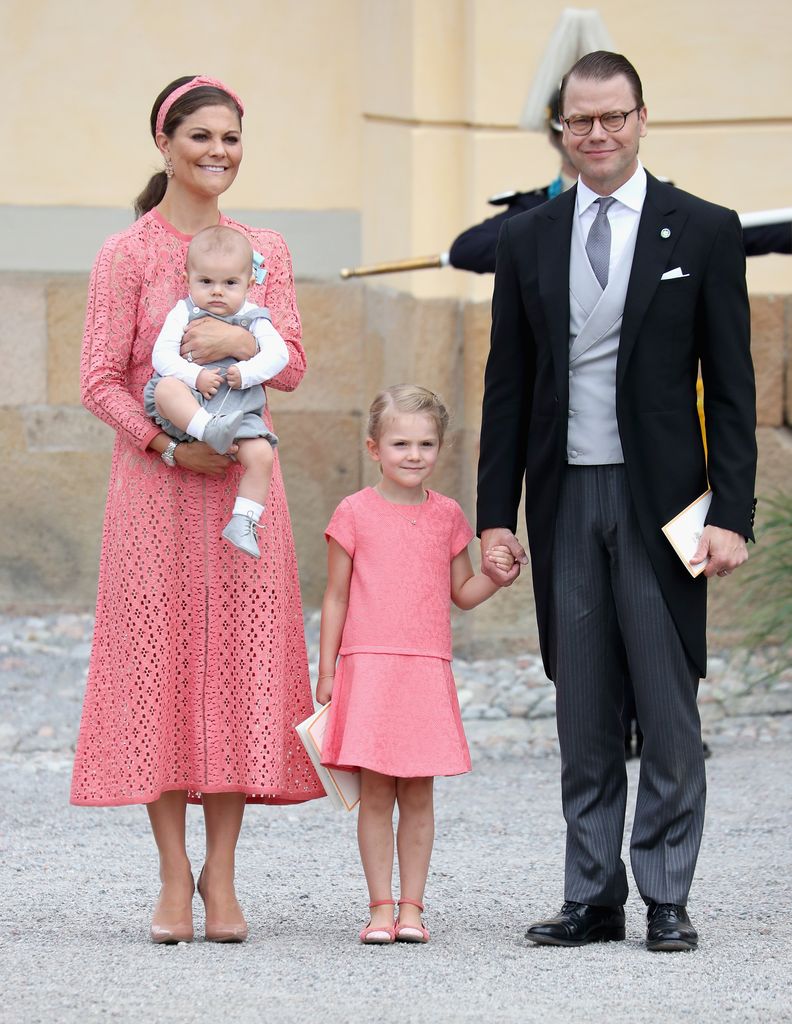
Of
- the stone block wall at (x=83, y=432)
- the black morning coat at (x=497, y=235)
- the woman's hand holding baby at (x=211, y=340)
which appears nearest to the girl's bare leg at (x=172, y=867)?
the woman's hand holding baby at (x=211, y=340)

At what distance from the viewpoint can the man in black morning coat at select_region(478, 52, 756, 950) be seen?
382 centimetres

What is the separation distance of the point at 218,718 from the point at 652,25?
422cm

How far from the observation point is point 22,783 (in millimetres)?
5898

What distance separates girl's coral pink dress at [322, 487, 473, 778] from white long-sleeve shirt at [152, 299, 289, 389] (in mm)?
360

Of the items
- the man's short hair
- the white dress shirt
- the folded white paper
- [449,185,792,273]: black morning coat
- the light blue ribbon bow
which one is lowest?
the folded white paper

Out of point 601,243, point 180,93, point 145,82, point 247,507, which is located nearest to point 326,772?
point 247,507

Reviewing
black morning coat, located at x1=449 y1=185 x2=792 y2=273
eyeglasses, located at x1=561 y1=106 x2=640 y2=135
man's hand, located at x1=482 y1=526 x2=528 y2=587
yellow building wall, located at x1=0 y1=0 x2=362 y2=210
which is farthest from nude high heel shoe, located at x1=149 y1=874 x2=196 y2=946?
yellow building wall, located at x1=0 y1=0 x2=362 y2=210

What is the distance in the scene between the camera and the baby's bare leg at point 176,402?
12.5ft

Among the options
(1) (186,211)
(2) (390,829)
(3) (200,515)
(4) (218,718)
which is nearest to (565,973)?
(2) (390,829)

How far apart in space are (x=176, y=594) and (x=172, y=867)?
0.59 m

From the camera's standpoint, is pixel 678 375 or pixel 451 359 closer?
pixel 678 375

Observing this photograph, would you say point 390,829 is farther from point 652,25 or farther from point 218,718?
point 652,25

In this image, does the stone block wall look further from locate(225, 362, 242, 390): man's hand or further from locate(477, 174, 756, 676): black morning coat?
locate(225, 362, 242, 390): man's hand

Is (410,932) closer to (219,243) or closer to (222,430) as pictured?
(222,430)
